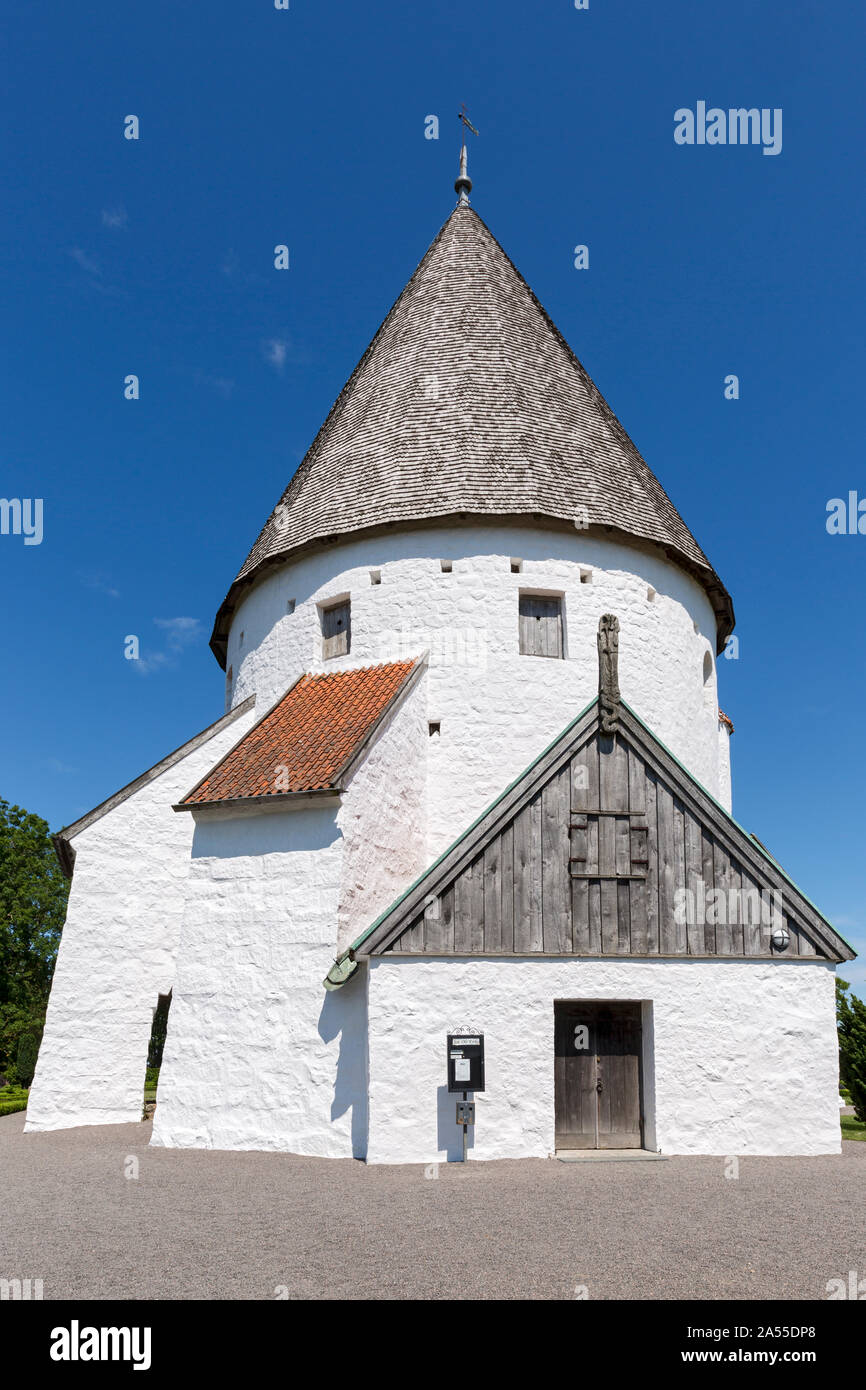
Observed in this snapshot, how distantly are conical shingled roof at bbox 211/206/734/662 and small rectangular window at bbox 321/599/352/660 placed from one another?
1187 millimetres

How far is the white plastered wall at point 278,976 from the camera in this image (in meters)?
12.3

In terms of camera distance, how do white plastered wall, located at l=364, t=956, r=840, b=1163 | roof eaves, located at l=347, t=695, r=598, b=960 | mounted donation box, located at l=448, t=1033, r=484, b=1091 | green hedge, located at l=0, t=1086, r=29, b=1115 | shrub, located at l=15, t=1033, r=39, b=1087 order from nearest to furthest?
mounted donation box, located at l=448, t=1033, r=484, b=1091
white plastered wall, located at l=364, t=956, r=840, b=1163
roof eaves, located at l=347, t=695, r=598, b=960
green hedge, located at l=0, t=1086, r=29, b=1115
shrub, located at l=15, t=1033, r=39, b=1087

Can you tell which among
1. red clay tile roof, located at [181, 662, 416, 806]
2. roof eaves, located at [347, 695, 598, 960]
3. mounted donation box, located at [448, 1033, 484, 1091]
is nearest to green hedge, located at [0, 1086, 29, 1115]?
red clay tile roof, located at [181, 662, 416, 806]

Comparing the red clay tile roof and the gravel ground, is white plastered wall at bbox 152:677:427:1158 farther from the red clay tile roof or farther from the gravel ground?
the gravel ground

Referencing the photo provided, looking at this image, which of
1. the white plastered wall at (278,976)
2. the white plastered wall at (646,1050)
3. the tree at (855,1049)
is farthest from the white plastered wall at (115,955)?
the tree at (855,1049)

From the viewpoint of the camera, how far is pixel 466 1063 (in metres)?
11.3

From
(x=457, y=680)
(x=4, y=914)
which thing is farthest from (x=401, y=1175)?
(x=4, y=914)

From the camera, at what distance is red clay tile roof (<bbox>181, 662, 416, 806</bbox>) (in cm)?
1355

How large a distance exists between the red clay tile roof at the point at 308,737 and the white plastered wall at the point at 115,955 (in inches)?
114

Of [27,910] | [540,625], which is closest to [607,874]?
[540,625]

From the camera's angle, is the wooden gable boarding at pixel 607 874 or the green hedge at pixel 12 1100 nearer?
the wooden gable boarding at pixel 607 874

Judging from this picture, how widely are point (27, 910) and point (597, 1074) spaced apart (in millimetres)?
31190

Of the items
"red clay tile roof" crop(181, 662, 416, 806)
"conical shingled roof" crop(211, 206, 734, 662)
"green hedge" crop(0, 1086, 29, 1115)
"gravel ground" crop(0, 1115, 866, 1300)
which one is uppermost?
"conical shingled roof" crop(211, 206, 734, 662)

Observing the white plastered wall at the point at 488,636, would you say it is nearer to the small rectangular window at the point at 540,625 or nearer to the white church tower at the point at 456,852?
the white church tower at the point at 456,852
